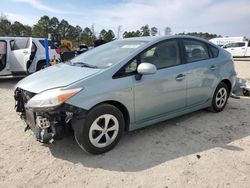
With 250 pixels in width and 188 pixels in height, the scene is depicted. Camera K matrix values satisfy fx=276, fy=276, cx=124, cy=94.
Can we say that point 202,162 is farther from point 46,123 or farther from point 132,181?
point 46,123

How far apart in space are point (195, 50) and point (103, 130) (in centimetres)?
242

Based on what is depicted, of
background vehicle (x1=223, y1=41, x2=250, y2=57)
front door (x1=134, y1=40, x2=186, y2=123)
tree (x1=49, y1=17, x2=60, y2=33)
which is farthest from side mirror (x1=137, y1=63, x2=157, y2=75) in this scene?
tree (x1=49, y1=17, x2=60, y2=33)

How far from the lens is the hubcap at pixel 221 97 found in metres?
5.46

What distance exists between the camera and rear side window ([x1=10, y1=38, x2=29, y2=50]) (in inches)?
387

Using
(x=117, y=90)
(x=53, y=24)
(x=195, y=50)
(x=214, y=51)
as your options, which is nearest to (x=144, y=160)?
(x=117, y=90)

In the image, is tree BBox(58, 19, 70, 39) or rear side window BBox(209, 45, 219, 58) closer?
rear side window BBox(209, 45, 219, 58)

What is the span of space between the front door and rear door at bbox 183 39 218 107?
18cm

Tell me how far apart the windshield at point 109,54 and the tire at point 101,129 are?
705 millimetres

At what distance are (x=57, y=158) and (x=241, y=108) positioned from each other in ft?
13.7

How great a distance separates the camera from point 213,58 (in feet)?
17.3

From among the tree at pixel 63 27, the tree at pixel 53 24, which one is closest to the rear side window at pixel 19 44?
the tree at pixel 53 24

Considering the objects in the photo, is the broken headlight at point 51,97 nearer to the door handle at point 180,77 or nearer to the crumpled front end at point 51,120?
the crumpled front end at point 51,120

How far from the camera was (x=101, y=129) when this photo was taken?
3.63 m

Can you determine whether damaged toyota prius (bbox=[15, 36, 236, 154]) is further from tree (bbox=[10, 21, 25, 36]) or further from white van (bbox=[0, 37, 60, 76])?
tree (bbox=[10, 21, 25, 36])
